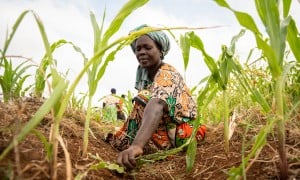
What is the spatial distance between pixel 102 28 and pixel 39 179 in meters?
0.76

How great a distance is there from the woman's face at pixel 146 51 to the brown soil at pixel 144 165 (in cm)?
53

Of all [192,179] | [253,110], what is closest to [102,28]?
[192,179]

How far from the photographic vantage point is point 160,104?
Answer: 1.71m

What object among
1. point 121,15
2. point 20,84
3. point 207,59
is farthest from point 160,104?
point 20,84

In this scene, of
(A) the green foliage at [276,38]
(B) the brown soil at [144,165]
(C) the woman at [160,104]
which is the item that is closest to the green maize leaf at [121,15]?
(A) the green foliage at [276,38]

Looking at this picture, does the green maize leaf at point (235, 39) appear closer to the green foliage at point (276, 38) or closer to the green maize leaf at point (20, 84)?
the green foliage at point (276, 38)

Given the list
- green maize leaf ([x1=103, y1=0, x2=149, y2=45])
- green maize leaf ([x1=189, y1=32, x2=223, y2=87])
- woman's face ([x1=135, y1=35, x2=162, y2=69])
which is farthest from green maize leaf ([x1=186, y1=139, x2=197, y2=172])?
woman's face ([x1=135, y1=35, x2=162, y2=69])

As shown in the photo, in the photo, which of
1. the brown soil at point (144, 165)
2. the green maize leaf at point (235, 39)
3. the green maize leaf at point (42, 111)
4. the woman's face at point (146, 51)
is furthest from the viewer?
the woman's face at point (146, 51)

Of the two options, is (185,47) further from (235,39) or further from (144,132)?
(144,132)

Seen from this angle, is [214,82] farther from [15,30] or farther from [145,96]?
[15,30]

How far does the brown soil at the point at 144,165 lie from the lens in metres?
0.84

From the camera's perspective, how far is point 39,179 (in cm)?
83

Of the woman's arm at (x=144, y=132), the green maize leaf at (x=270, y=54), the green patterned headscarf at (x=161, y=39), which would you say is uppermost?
the green patterned headscarf at (x=161, y=39)

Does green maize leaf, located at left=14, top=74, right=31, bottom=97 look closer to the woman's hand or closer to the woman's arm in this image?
the woman's arm
